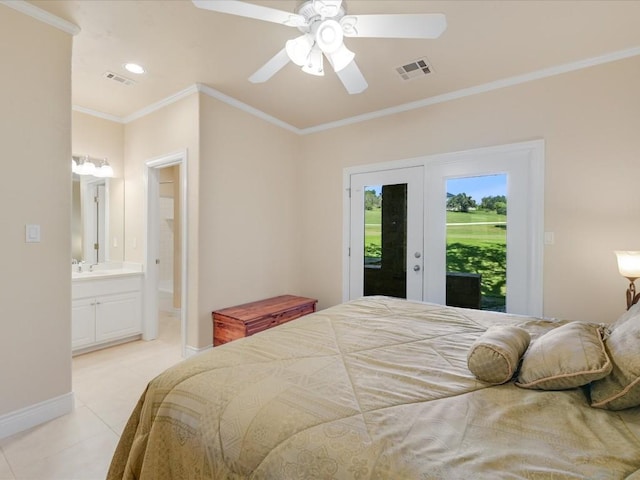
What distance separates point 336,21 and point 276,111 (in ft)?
7.40

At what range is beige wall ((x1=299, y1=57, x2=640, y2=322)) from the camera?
8.14ft

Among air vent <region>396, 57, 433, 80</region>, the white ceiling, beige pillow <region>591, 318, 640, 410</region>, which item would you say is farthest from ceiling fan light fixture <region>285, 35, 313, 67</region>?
beige pillow <region>591, 318, 640, 410</region>

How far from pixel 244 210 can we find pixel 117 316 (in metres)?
1.81

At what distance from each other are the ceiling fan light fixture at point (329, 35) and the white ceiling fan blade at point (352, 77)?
236 mm

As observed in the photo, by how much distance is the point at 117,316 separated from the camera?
11.4 ft

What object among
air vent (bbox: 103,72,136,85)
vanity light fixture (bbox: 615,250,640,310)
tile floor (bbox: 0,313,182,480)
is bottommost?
tile floor (bbox: 0,313,182,480)

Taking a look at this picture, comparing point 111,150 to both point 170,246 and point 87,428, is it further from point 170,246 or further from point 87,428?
point 87,428

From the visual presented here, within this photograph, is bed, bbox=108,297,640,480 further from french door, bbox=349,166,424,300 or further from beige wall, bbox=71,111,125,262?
beige wall, bbox=71,111,125,262

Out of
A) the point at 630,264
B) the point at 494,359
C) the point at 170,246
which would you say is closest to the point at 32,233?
the point at 494,359

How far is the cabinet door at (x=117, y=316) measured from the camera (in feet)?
10.9

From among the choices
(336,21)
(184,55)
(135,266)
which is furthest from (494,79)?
(135,266)

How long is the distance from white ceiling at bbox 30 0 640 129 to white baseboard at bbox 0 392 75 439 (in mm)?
2572

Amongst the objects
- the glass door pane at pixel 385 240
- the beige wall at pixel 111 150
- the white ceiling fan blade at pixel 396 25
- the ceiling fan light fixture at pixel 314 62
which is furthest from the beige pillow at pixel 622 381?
the beige wall at pixel 111 150

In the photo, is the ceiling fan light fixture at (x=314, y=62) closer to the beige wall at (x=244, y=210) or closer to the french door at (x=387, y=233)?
the beige wall at (x=244, y=210)
